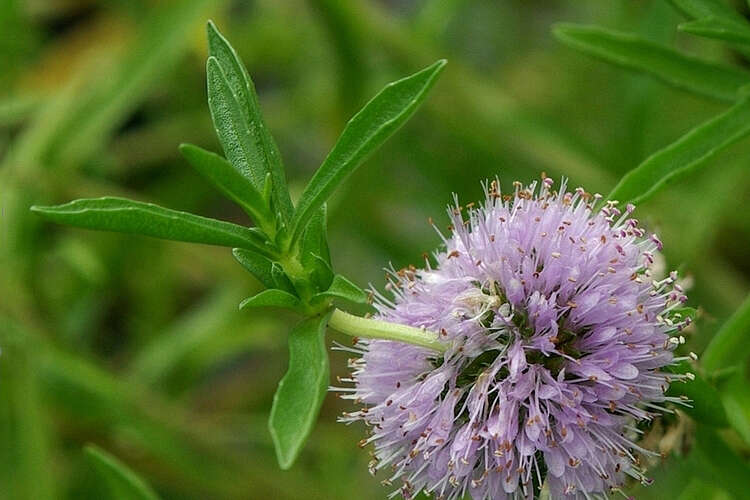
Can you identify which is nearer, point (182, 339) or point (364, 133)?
point (364, 133)

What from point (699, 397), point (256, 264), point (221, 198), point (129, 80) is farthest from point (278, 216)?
point (221, 198)

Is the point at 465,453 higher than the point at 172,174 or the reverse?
higher

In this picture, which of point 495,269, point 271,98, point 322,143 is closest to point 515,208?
point 495,269

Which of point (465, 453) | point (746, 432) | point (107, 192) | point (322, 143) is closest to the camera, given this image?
point (465, 453)

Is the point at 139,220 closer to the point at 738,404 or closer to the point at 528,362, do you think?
the point at 528,362

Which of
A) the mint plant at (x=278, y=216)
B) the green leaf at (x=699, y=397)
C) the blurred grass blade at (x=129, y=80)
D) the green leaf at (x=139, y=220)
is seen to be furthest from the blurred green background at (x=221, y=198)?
the green leaf at (x=139, y=220)

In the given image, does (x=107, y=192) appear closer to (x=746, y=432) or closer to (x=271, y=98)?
(x=271, y=98)
